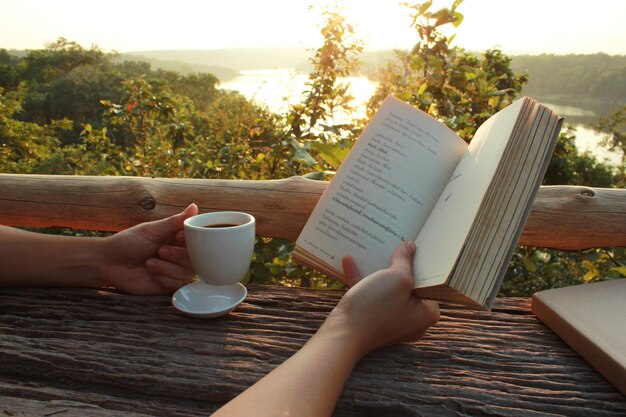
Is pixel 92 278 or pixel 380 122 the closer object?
pixel 380 122

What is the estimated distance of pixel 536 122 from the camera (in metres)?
0.85

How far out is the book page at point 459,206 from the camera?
2.62 ft

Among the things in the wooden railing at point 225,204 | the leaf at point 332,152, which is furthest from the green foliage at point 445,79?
the wooden railing at point 225,204

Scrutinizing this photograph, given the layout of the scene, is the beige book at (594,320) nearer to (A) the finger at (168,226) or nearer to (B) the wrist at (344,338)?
(B) the wrist at (344,338)

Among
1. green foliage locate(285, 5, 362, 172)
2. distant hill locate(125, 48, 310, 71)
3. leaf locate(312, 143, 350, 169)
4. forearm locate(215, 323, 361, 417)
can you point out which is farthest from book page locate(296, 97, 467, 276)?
distant hill locate(125, 48, 310, 71)

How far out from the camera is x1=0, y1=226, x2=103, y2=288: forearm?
1168 millimetres

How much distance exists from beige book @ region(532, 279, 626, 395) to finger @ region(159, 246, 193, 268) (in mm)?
851

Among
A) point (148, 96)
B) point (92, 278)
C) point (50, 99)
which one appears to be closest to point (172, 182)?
point (92, 278)

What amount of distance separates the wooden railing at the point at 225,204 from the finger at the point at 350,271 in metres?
0.41

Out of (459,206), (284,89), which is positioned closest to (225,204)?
(459,206)

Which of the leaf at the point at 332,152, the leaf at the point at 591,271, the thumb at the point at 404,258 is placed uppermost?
the leaf at the point at 332,152

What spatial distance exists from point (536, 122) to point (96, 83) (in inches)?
605

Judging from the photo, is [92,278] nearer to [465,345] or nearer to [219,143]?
[465,345]

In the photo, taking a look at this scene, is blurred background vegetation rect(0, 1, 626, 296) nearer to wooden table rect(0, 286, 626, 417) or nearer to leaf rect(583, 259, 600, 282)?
leaf rect(583, 259, 600, 282)
